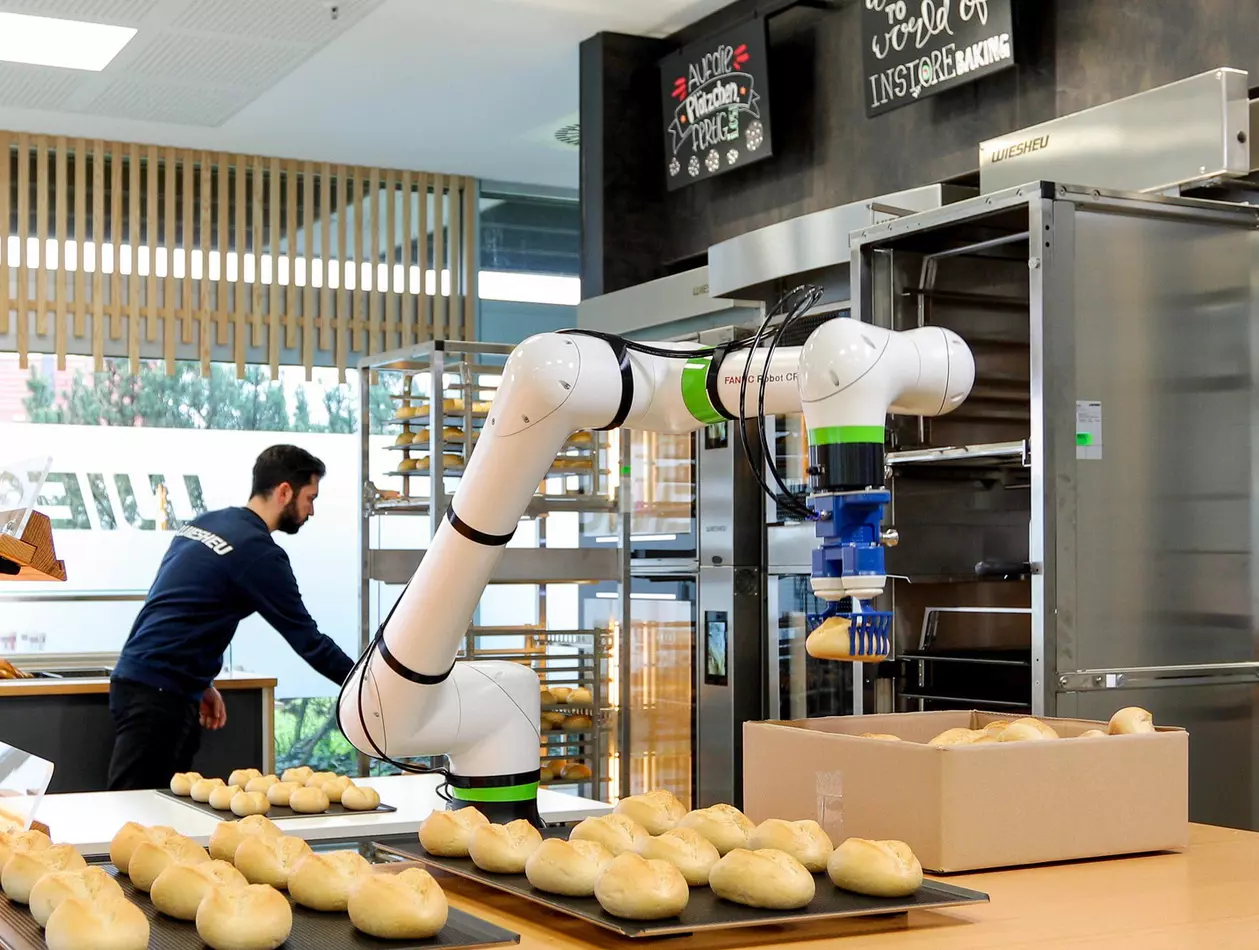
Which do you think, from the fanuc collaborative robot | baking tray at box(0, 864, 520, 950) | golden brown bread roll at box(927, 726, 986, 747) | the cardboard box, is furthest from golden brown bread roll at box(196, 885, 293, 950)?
golden brown bread roll at box(927, 726, 986, 747)

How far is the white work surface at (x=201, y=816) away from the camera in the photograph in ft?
7.91

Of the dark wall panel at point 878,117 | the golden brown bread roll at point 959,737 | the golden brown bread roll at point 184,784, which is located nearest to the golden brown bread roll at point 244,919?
the golden brown bread roll at point 959,737

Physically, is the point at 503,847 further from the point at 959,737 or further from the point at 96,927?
the point at 959,737

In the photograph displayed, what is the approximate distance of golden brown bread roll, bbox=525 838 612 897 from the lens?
1376 mm

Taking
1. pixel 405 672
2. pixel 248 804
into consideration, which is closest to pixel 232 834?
pixel 405 672

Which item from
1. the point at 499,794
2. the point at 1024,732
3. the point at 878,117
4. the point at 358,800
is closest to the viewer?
the point at 1024,732

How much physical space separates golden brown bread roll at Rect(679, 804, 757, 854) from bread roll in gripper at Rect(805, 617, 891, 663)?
19 centimetres

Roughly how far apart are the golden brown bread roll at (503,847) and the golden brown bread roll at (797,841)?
0.23m

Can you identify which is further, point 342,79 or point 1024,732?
point 342,79

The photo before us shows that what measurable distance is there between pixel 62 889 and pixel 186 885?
0.34 ft

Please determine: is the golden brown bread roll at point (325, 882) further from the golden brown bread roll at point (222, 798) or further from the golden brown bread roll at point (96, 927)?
the golden brown bread roll at point (222, 798)

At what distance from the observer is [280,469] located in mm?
4340

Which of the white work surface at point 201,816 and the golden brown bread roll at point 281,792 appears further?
the golden brown bread roll at point 281,792

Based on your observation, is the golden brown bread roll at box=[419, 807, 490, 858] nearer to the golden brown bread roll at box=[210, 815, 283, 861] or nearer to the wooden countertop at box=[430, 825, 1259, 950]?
the wooden countertop at box=[430, 825, 1259, 950]
